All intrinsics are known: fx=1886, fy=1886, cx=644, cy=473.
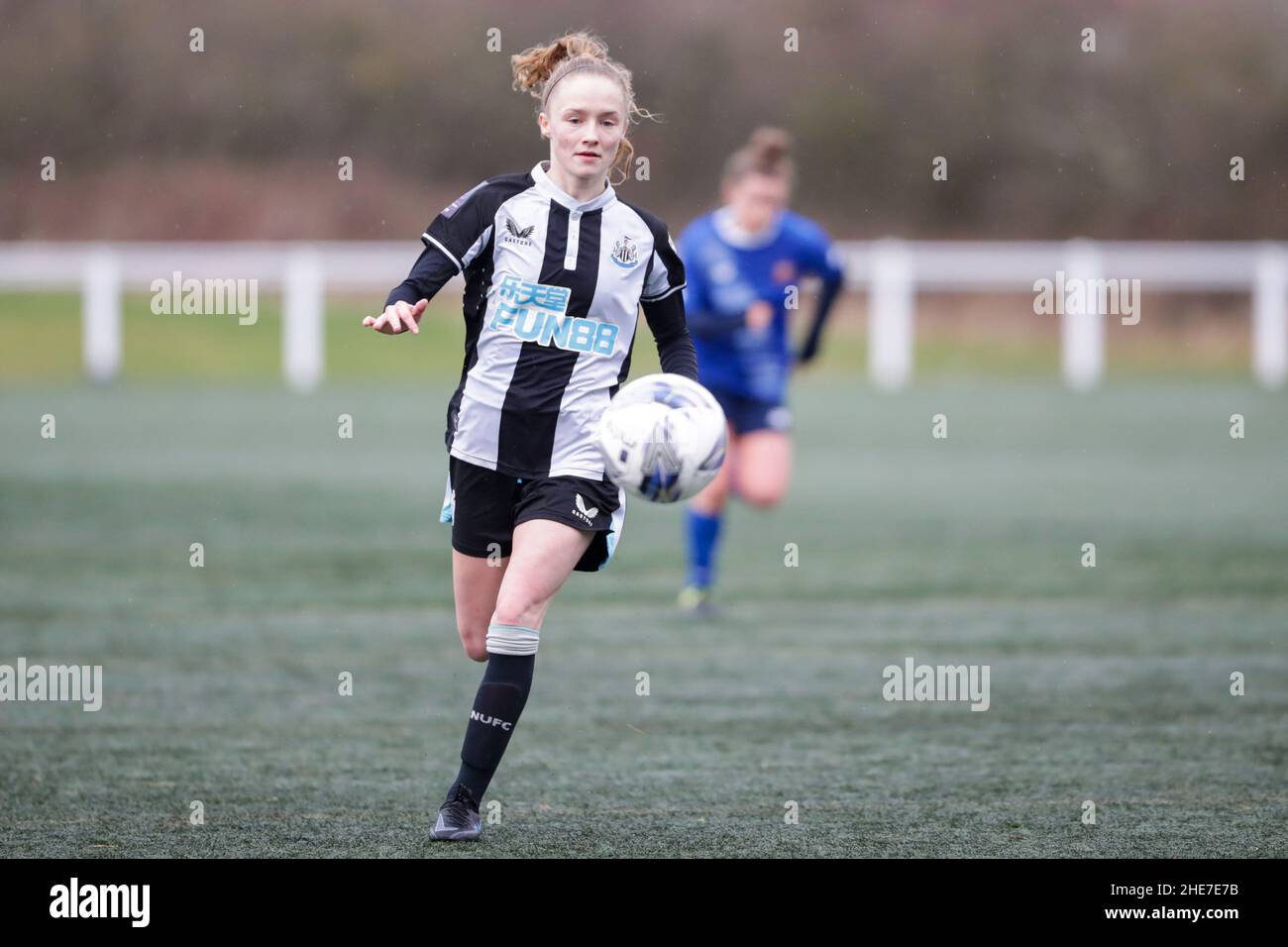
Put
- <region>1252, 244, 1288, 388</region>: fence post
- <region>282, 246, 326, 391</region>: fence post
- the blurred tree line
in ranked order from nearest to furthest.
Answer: <region>282, 246, 326, 391</region>: fence post
<region>1252, 244, 1288, 388</region>: fence post
the blurred tree line

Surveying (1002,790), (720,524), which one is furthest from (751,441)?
(1002,790)

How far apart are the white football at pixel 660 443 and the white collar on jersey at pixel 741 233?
4.67 metres

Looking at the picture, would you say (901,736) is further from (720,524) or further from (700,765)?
(720,524)

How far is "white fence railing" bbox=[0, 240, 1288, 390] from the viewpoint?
77.8 feet

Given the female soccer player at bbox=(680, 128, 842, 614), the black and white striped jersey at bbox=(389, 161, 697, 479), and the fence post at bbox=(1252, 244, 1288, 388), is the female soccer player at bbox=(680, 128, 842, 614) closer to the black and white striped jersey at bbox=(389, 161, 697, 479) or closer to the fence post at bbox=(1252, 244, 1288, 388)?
the black and white striped jersey at bbox=(389, 161, 697, 479)

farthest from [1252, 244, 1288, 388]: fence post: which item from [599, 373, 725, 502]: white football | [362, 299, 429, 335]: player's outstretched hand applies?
[362, 299, 429, 335]: player's outstretched hand

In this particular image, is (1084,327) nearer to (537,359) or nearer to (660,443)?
(537,359)

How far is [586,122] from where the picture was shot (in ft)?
16.0

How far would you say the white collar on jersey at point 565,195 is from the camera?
5008 millimetres

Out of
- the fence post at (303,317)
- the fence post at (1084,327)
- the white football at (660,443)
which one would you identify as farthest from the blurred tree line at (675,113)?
the white football at (660,443)

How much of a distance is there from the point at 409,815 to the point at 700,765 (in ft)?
3.65

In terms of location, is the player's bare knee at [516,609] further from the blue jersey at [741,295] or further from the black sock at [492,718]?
the blue jersey at [741,295]

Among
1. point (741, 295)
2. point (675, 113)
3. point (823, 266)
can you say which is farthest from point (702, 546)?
point (675, 113)

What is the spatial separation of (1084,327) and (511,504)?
1982cm
